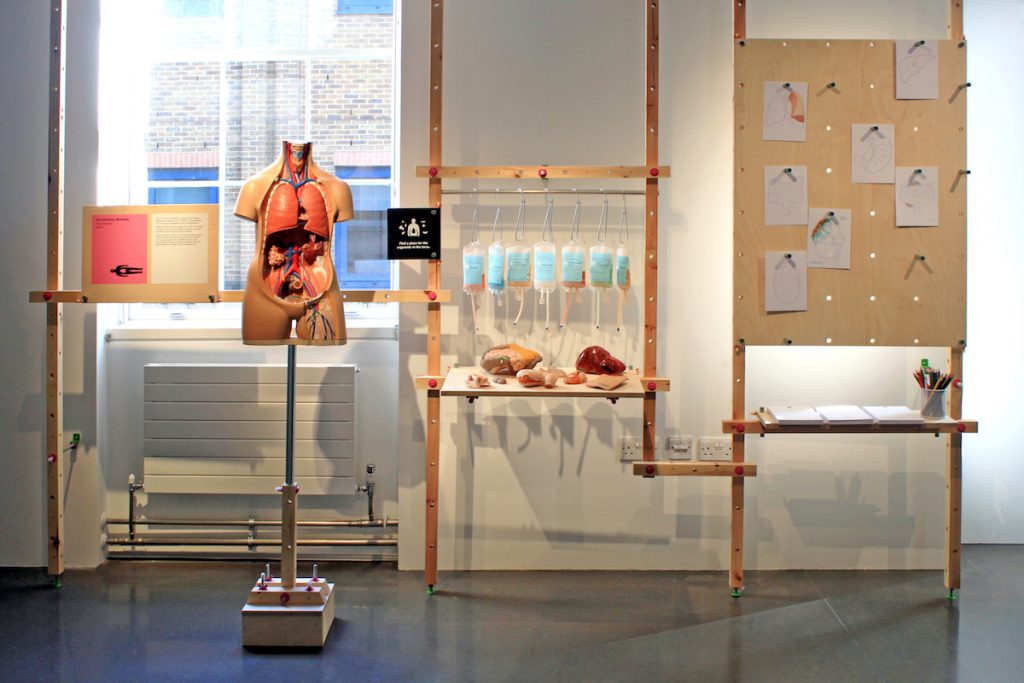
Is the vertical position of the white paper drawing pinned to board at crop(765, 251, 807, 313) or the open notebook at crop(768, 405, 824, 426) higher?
the white paper drawing pinned to board at crop(765, 251, 807, 313)

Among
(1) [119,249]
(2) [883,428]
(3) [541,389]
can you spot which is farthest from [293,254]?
(2) [883,428]

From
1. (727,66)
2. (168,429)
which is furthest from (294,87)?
(727,66)

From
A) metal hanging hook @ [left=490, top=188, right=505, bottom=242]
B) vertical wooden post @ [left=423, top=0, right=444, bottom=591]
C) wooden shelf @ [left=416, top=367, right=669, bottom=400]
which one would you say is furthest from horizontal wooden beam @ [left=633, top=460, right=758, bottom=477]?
metal hanging hook @ [left=490, top=188, right=505, bottom=242]

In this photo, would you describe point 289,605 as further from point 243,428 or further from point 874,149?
point 874,149

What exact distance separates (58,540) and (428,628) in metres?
1.52

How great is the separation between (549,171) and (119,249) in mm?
1623

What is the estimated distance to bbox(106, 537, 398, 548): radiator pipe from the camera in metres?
3.45

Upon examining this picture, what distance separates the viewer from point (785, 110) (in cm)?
299

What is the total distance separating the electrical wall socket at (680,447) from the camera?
3.32 meters

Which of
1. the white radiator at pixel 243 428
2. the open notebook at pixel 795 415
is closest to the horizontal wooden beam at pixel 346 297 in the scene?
the white radiator at pixel 243 428

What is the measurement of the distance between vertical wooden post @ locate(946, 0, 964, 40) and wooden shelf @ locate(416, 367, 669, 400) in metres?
1.66

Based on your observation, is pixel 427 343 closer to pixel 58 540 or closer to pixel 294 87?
pixel 294 87

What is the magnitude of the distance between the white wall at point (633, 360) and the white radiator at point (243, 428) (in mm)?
310

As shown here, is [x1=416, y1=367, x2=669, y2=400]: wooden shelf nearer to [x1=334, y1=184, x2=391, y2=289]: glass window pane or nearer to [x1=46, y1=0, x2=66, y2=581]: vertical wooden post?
[x1=334, y1=184, x2=391, y2=289]: glass window pane
